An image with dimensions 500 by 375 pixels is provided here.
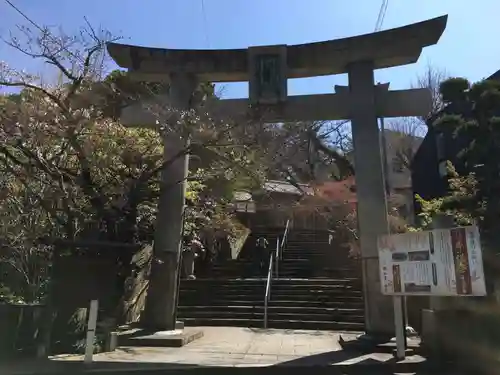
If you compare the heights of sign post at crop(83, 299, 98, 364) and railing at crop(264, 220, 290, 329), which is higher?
railing at crop(264, 220, 290, 329)

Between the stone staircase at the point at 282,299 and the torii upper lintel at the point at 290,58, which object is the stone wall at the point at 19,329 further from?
the stone staircase at the point at 282,299

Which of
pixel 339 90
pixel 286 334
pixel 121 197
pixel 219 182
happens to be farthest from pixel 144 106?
pixel 286 334

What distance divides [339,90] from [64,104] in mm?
6188

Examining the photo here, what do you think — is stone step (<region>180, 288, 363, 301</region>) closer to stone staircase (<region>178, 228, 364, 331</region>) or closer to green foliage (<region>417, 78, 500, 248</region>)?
stone staircase (<region>178, 228, 364, 331</region>)

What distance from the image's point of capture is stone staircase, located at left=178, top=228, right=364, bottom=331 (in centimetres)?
1480

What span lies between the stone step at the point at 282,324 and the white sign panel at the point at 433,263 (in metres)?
5.84

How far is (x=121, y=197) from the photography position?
1077 cm

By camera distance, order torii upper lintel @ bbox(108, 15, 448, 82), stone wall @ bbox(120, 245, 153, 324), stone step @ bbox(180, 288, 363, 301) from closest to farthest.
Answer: torii upper lintel @ bbox(108, 15, 448, 82) < stone wall @ bbox(120, 245, 153, 324) < stone step @ bbox(180, 288, 363, 301)

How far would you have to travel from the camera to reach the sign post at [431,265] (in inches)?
277

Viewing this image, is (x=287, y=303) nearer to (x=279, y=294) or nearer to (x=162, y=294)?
(x=279, y=294)

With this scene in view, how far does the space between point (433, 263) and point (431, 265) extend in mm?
64

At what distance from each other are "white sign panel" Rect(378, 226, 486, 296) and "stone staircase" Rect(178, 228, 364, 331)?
599cm

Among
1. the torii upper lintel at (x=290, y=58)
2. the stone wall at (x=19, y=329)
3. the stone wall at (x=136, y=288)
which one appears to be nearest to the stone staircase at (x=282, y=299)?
the stone wall at (x=136, y=288)

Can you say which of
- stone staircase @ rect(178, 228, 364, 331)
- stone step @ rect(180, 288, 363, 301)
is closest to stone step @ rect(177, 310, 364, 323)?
stone staircase @ rect(178, 228, 364, 331)
